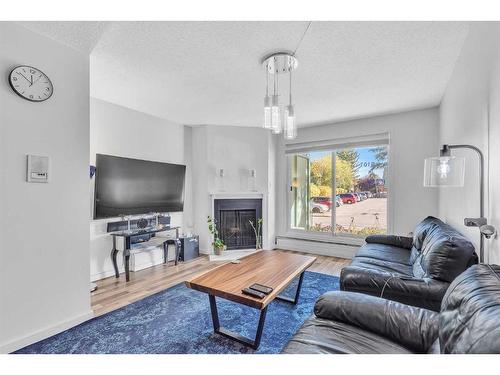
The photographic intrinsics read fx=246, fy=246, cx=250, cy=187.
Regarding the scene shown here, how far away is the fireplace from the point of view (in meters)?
4.51

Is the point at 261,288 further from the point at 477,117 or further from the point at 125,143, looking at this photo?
the point at 125,143

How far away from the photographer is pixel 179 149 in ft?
14.2

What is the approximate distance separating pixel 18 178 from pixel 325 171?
13.6ft

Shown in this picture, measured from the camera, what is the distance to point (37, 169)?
1.83 m

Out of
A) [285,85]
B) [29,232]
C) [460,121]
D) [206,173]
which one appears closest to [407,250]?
[460,121]

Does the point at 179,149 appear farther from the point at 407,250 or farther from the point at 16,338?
the point at 407,250

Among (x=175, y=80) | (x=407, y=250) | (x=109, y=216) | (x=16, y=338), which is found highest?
(x=175, y=80)

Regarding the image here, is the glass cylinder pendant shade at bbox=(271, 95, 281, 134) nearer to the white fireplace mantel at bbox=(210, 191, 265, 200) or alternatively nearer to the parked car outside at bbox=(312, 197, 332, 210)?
the white fireplace mantel at bbox=(210, 191, 265, 200)

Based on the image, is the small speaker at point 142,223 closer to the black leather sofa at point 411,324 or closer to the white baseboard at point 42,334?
the white baseboard at point 42,334

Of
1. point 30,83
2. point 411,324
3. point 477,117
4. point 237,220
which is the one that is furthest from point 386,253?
point 30,83

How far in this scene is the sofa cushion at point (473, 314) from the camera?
0.76 metres

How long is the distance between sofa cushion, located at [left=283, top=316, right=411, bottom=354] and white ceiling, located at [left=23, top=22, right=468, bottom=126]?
1967mm

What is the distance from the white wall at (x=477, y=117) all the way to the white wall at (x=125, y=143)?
3581 mm

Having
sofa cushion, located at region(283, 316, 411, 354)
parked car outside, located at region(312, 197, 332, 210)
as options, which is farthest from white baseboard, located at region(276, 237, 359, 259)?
sofa cushion, located at region(283, 316, 411, 354)
